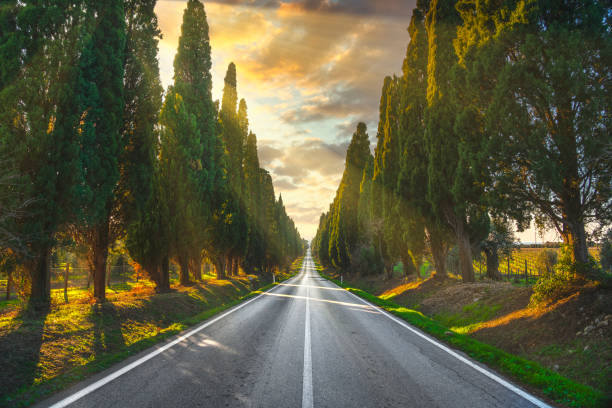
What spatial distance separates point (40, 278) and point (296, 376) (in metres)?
8.20

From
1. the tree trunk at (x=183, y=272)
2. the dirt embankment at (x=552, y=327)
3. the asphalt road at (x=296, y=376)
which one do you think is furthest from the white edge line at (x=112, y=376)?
the tree trunk at (x=183, y=272)

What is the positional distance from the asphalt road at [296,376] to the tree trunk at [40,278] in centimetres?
442

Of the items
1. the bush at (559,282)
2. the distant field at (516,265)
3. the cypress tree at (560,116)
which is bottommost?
the distant field at (516,265)

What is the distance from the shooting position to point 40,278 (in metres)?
8.79

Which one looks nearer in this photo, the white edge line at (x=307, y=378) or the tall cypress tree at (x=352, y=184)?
the white edge line at (x=307, y=378)

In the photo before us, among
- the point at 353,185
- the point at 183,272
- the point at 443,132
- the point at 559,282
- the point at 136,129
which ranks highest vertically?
the point at 353,185

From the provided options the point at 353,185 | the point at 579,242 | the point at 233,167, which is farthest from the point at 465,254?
the point at 353,185

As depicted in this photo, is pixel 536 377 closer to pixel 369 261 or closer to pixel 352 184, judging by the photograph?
pixel 369 261

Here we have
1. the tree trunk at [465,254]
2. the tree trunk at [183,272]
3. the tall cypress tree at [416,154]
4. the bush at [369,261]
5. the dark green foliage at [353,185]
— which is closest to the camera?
the tree trunk at [465,254]

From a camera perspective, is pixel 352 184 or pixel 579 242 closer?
pixel 579 242

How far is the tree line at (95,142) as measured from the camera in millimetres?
7754

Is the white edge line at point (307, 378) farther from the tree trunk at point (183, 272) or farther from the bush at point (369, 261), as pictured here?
the bush at point (369, 261)

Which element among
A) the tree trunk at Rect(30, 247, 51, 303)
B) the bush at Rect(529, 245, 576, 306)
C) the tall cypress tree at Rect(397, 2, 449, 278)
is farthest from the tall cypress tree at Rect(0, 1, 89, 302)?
the tall cypress tree at Rect(397, 2, 449, 278)

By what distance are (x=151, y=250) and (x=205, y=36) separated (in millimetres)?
16076
